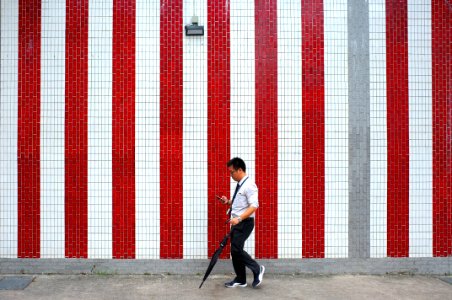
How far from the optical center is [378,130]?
6281 mm

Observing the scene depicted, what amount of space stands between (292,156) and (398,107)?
1.93 m

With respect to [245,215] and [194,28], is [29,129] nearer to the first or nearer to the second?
[194,28]

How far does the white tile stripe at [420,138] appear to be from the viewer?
6.28 metres

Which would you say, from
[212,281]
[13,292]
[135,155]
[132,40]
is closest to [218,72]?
[132,40]

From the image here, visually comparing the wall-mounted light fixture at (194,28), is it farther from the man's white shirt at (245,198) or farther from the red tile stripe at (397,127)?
the red tile stripe at (397,127)

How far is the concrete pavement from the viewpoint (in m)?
5.20

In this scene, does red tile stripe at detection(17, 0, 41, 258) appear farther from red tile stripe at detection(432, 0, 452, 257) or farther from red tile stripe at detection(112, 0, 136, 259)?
red tile stripe at detection(432, 0, 452, 257)

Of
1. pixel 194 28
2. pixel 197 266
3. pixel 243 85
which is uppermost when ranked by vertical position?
pixel 194 28

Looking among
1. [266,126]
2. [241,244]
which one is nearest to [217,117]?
[266,126]

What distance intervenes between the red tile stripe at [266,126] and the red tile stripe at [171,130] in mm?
1259

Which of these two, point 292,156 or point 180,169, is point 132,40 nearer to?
point 180,169

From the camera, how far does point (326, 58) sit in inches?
248

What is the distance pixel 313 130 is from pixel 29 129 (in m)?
4.59

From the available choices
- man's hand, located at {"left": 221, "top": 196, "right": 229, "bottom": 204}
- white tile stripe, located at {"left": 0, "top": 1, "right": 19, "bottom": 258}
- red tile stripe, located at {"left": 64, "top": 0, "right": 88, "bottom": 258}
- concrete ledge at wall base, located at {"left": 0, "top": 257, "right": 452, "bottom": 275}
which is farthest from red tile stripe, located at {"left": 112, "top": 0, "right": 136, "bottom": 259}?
white tile stripe, located at {"left": 0, "top": 1, "right": 19, "bottom": 258}
